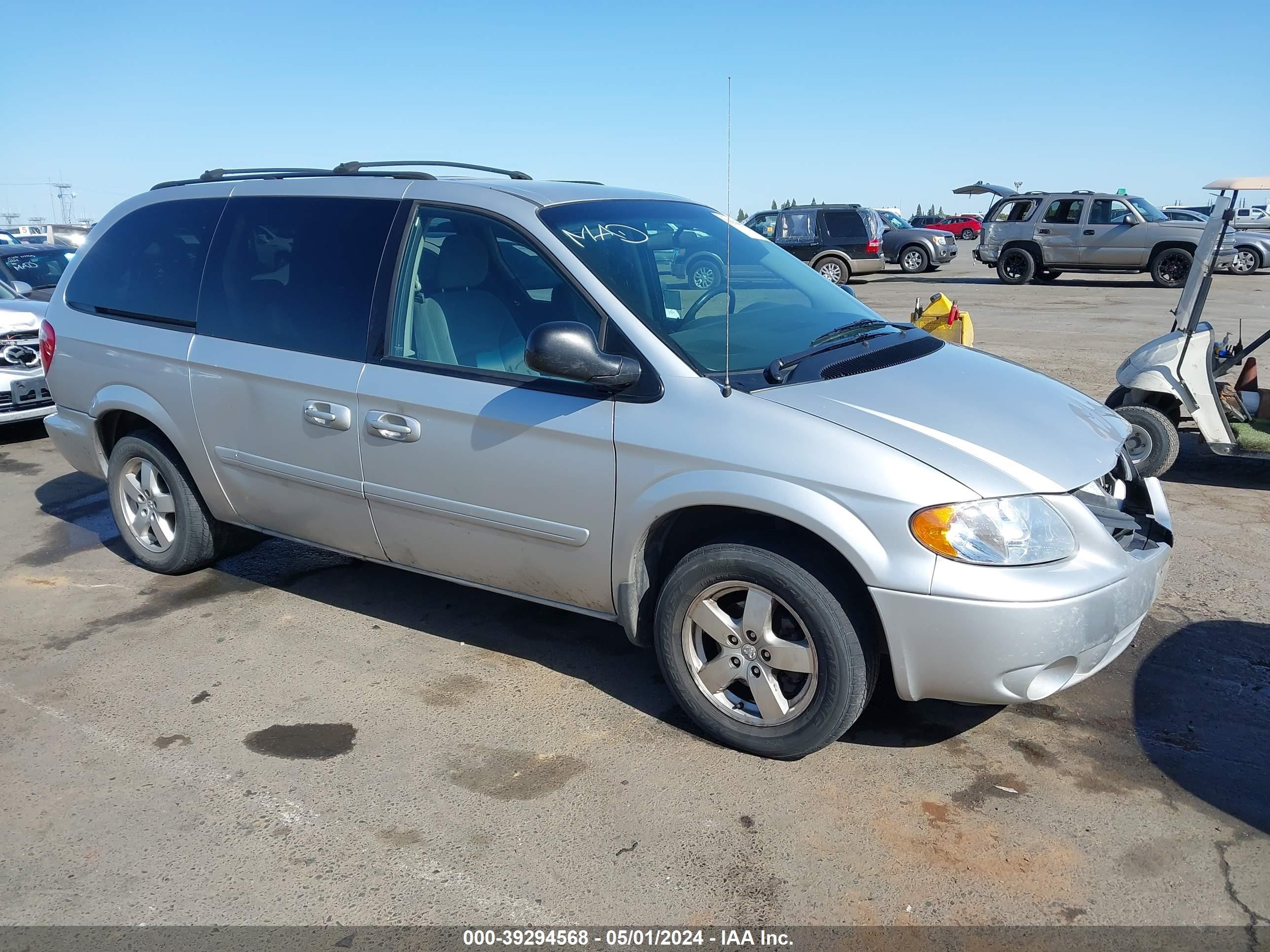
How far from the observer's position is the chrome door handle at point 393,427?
383 cm

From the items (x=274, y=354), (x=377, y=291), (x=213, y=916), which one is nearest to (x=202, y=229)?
(x=274, y=354)

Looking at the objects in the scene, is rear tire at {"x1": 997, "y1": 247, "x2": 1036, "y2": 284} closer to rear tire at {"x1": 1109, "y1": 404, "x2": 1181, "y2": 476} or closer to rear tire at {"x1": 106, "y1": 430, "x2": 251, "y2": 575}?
rear tire at {"x1": 1109, "y1": 404, "x2": 1181, "y2": 476}

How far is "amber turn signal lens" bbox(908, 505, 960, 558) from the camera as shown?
294 centimetres

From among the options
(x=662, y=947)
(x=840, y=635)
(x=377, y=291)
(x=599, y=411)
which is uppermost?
(x=377, y=291)

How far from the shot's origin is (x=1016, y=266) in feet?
74.7

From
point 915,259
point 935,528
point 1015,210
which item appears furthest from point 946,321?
point 915,259

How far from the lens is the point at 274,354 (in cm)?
426

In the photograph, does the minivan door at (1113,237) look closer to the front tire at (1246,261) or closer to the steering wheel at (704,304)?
the front tire at (1246,261)

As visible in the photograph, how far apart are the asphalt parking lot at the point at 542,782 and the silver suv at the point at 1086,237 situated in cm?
1828

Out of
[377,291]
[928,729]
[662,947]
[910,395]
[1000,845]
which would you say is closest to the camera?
[662,947]

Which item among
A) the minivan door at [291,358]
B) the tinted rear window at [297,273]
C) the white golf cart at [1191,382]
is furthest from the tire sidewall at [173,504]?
the white golf cart at [1191,382]

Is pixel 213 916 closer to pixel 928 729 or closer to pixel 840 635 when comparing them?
pixel 840 635

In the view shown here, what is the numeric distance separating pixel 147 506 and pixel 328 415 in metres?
1.70

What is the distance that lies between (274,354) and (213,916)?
232 cm
